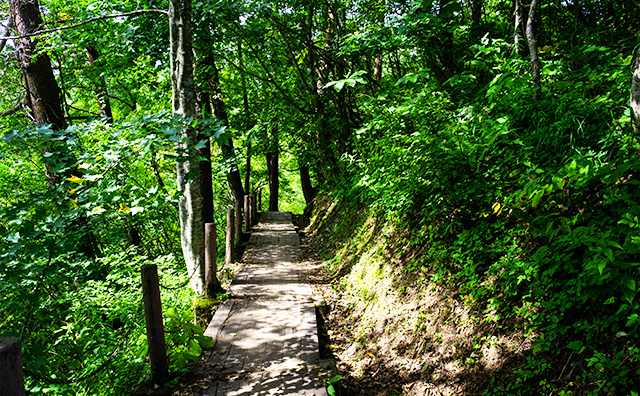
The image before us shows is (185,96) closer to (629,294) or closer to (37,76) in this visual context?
(37,76)

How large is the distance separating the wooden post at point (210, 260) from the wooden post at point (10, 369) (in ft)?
12.3

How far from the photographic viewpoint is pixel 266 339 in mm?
4586

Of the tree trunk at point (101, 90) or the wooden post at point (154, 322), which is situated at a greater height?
the tree trunk at point (101, 90)

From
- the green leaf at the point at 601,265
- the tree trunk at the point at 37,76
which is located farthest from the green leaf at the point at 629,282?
the tree trunk at the point at 37,76

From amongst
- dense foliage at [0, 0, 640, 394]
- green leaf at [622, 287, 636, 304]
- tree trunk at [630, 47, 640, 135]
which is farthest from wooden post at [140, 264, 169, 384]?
tree trunk at [630, 47, 640, 135]

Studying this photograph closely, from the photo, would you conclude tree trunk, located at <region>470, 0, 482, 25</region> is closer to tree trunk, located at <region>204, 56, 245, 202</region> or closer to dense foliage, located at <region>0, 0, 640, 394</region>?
dense foliage, located at <region>0, 0, 640, 394</region>

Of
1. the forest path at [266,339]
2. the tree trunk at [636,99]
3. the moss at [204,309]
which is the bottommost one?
the forest path at [266,339]

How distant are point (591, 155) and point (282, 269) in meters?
6.35

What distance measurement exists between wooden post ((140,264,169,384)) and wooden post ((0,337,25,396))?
161 centimetres

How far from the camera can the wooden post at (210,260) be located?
567 centimetres

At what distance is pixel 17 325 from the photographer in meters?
5.32

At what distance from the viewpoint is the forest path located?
142 inches

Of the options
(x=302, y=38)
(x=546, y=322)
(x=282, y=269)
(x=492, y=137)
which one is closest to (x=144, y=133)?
(x=492, y=137)

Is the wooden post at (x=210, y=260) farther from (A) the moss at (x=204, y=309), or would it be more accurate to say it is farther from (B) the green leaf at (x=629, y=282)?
(B) the green leaf at (x=629, y=282)
